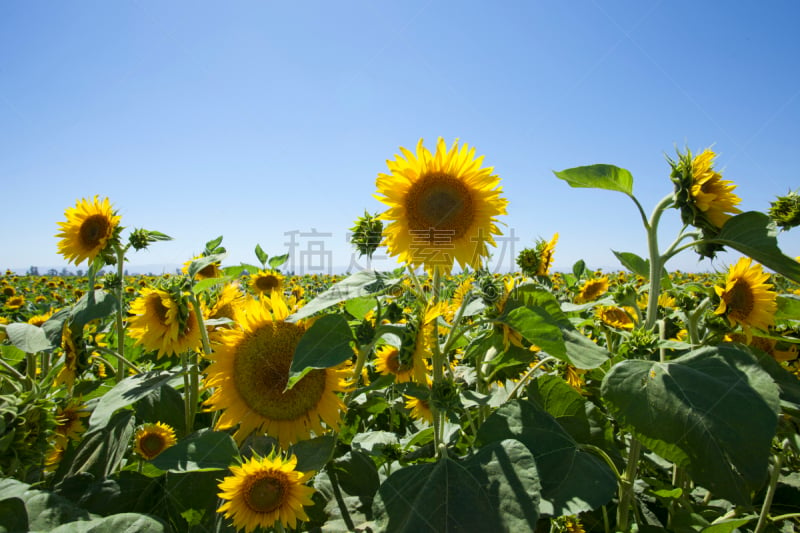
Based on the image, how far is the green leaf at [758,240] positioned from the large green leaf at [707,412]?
399 mm

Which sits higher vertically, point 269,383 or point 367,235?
point 367,235

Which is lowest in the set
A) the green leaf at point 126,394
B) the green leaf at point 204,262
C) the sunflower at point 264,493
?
the sunflower at point 264,493

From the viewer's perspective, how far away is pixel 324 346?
50.3 inches

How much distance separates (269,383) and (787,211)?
2.73 m

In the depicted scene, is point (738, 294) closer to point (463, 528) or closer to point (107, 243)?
point (463, 528)

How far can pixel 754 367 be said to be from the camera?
52.5 inches

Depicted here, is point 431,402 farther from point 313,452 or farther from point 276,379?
point 276,379

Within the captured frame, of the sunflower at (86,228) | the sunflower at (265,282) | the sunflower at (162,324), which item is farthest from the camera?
the sunflower at (265,282)

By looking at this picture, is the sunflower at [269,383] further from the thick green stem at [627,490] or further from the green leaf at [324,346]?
the thick green stem at [627,490]

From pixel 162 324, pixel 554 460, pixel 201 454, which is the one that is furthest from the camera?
pixel 162 324

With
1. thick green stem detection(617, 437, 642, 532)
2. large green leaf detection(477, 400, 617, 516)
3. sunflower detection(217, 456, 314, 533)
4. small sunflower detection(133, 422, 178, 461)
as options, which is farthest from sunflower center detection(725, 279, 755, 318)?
small sunflower detection(133, 422, 178, 461)

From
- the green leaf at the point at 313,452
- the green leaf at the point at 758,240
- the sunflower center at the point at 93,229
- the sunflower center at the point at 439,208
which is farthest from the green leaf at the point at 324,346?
the sunflower center at the point at 93,229

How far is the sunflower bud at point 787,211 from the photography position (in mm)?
2221

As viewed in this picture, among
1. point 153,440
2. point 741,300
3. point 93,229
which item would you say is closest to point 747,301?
point 741,300
